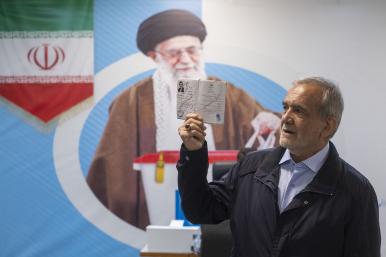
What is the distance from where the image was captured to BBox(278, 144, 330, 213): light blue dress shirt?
3.84 feet

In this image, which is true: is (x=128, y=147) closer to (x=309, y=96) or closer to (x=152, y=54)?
(x=152, y=54)

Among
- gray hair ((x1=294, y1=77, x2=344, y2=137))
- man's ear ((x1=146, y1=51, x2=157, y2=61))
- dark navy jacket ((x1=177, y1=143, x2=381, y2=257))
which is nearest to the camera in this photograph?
dark navy jacket ((x1=177, y1=143, x2=381, y2=257))

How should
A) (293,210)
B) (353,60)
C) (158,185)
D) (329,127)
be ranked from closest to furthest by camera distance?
1. (293,210)
2. (329,127)
3. (353,60)
4. (158,185)

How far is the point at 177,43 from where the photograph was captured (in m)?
3.58

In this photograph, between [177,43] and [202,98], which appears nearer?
[202,98]

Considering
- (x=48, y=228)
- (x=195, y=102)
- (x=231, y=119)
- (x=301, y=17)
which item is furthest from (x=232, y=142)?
(x=195, y=102)

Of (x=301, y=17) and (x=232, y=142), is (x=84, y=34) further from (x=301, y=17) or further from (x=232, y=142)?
(x=301, y=17)

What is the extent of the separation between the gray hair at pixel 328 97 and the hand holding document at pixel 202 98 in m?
0.25

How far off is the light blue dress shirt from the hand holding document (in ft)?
0.91

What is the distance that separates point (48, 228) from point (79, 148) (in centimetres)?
77

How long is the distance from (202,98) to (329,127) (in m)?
0.39

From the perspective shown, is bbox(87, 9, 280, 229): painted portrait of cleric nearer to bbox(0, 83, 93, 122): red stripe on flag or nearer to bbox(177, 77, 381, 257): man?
bbox(0, 83, 93, 122): red stripe on flag

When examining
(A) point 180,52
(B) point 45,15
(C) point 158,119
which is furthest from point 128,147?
(B) point 45,15

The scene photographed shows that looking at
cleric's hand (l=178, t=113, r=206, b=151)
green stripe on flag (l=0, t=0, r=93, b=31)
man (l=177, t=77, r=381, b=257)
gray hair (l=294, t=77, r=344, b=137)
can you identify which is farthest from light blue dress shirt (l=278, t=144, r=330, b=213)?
green stripe on flag (l=0, t=0, r=93, b=31)
